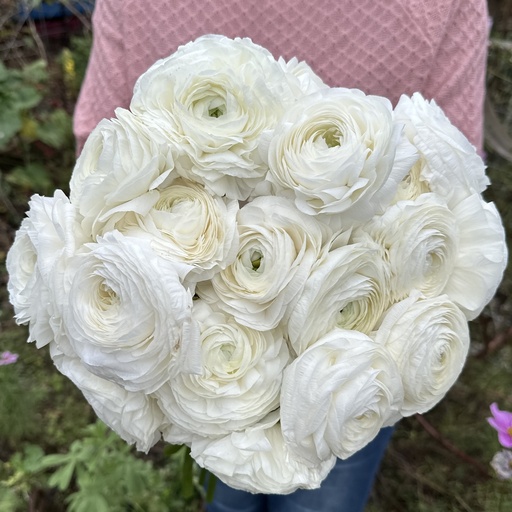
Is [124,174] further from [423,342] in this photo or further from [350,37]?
[350,37]

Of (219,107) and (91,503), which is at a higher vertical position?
(219,107)

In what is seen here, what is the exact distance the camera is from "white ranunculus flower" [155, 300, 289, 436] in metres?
0.52

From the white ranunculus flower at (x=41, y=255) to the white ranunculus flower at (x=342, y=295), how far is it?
0.21 meters

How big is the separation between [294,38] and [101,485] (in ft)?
2.90

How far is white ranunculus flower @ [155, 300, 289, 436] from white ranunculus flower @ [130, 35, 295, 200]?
0.39 feet

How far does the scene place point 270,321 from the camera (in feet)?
1.69

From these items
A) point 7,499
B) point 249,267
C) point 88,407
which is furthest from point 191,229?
point 88,407

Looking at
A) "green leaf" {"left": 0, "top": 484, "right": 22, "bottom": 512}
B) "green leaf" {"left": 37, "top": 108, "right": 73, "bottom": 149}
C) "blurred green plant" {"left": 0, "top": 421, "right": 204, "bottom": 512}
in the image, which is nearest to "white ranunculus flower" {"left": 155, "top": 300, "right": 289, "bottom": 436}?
"blurred green plant" {"left": 0, "top": 421, "right": 204, "bottom": 512}

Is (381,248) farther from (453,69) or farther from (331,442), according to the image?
(453,69)

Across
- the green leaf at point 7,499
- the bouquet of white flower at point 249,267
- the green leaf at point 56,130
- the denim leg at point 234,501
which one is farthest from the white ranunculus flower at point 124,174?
the green leaf at point 56,130

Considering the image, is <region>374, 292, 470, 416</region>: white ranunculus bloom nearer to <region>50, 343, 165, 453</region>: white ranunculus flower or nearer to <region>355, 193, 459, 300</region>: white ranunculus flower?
<region>355, 193, 459, 300</region>: white ranunculus flower

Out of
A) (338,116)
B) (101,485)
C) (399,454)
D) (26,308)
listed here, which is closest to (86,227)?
(26,308)

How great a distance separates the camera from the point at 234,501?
1.24m

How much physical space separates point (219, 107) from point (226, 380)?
0.80 feet
